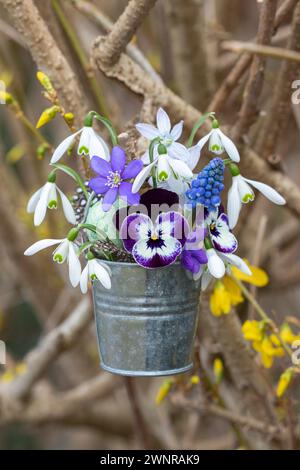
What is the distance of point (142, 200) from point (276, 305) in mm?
2164

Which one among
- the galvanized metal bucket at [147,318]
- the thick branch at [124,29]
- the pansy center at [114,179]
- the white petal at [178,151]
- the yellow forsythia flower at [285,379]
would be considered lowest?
the yellow forsythia flower at [285,379]

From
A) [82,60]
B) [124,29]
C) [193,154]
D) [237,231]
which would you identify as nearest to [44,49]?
[124,29]

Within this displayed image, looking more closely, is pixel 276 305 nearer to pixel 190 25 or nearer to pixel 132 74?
pixel 190 25

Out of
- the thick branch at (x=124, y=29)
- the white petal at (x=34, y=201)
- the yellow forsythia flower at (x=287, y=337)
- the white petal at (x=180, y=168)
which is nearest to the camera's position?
the white petal at (x=180, y=168)

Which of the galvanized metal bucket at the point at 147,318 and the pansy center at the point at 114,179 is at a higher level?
the pansy center at the point at 114,179

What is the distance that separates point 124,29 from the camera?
3.63 feet

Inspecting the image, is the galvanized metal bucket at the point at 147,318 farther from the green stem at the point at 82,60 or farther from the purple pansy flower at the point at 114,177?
the green stem at the point at 82,60

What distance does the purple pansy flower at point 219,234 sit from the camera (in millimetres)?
912

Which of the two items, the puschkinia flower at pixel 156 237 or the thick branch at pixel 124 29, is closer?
the puschkinia flower at pixel 156 237

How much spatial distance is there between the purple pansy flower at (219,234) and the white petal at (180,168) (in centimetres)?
8

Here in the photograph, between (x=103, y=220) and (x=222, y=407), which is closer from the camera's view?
(x=103, y=220)

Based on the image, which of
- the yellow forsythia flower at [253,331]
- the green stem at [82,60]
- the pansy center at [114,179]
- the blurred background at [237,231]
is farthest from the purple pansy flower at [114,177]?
the green stem at [82,60]

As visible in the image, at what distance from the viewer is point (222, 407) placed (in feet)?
4.65
